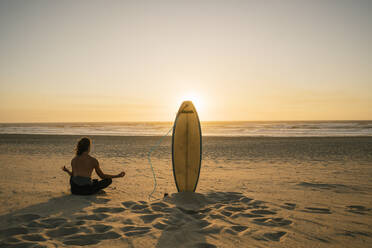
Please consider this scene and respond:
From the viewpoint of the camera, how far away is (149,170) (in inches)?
297

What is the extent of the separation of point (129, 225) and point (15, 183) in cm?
385

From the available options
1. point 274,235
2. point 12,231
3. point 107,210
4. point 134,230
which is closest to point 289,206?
point 274,235

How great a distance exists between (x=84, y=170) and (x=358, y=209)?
4.68 metres

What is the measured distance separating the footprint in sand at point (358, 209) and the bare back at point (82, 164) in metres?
4.36

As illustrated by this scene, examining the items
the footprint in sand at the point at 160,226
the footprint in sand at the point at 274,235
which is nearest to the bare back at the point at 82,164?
the footprint in sand at the point at 160,226

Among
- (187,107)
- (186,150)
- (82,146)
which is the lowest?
(186,150)

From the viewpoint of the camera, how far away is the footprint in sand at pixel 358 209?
3.84m

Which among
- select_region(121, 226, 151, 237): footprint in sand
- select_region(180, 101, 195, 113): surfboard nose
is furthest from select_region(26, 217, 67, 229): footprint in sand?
select_region(180, 101, 195, 113): surfboard nose

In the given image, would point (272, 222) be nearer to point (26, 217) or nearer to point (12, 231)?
point (12, 231)

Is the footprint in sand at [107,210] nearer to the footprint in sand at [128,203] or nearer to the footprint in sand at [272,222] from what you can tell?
the footprint in sand at [128,203]

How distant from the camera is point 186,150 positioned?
192 inches

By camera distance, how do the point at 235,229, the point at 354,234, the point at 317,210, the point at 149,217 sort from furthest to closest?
1. the point at 317,210
2. the point at 149,217
3. the point at 235,229
4. the point at 354,234

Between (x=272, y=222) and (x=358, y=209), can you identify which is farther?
(x=358, y=209)

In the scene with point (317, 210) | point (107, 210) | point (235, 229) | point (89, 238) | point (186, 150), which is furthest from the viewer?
point (186, 150)
